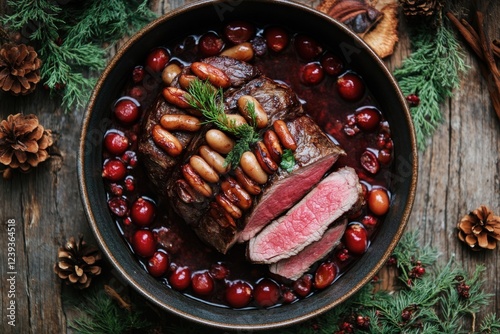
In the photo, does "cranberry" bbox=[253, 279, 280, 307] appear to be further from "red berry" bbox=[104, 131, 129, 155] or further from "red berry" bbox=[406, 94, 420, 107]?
"red berry" bbox=[406, 94, 420, 107]

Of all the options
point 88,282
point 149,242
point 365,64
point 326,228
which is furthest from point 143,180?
point 365,64

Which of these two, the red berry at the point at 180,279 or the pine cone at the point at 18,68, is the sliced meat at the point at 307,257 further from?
the pine cone at the point at 18,68

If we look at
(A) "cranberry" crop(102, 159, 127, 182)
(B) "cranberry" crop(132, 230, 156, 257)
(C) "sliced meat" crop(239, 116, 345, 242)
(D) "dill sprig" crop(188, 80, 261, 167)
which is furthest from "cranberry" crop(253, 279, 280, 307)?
(A) "cranberry" crop(102, 159, 127, 182)

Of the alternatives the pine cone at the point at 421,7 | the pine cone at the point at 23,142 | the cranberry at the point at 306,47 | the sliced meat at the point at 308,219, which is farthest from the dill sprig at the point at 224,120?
the pine cone at the point at 421,7

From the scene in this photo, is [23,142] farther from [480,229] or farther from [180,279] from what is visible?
[480,229]

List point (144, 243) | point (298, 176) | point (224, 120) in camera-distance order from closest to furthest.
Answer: point (224, 120)
point (298, 176)
point (144, 243)

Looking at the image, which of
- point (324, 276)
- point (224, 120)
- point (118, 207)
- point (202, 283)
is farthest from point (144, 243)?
point (324, 276)

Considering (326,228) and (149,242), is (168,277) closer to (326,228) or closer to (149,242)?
(149,242)
